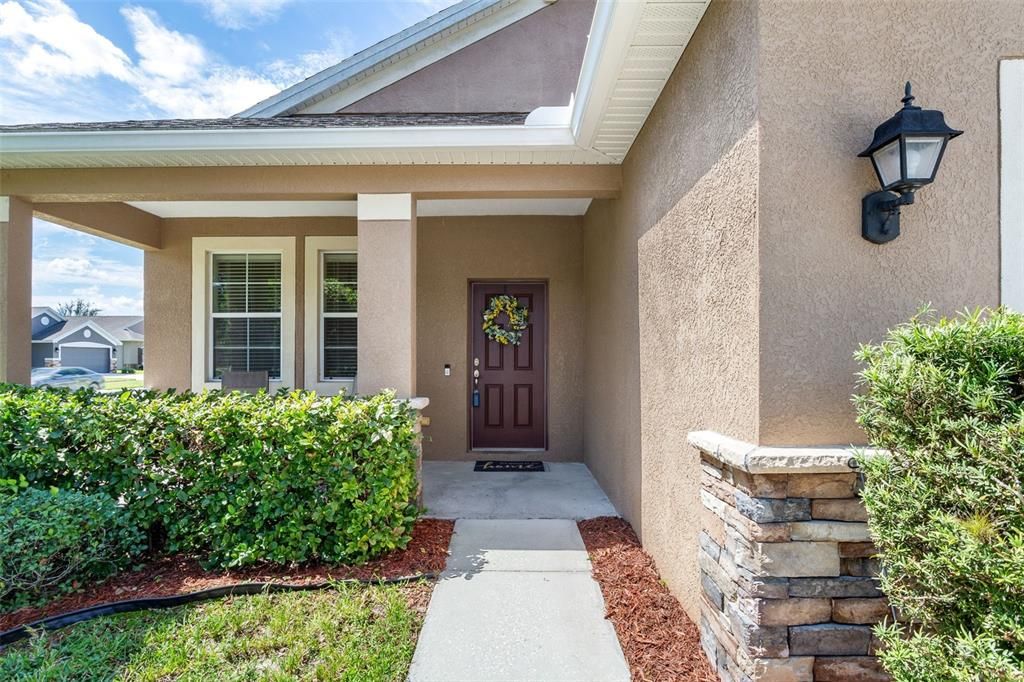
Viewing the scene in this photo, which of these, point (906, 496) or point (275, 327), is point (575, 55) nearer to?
point (275, 327)

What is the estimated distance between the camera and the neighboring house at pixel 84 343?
32.2 m

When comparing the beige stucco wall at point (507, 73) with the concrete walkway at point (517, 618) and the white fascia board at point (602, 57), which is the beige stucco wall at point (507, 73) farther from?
the concrete walkway at point (517, 618)

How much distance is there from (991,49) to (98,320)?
50.2 metres

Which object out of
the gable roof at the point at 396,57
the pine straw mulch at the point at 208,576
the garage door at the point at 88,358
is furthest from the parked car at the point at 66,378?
the garage door at the point at 88,358

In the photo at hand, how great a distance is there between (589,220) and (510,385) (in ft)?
7.44

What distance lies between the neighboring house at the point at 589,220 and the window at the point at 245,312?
0.03 metres

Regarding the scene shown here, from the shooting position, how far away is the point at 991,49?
197 centimetres

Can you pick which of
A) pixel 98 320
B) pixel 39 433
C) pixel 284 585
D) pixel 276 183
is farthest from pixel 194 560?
pixel 98 320

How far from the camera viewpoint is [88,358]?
33594 mm

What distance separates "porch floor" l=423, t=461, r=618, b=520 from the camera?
4.30 m

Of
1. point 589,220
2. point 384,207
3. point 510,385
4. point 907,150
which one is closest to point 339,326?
point 510,385

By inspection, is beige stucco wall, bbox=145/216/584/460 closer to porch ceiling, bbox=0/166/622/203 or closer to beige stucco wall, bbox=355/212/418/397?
porch ceiling, bbox=0/166/622/203

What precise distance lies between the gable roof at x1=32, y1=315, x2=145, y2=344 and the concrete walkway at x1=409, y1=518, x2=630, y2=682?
36.1m

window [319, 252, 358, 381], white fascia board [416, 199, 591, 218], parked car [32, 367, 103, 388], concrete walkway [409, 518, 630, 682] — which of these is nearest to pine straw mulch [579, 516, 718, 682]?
concrete walkway [409, 518, 630, 682]
